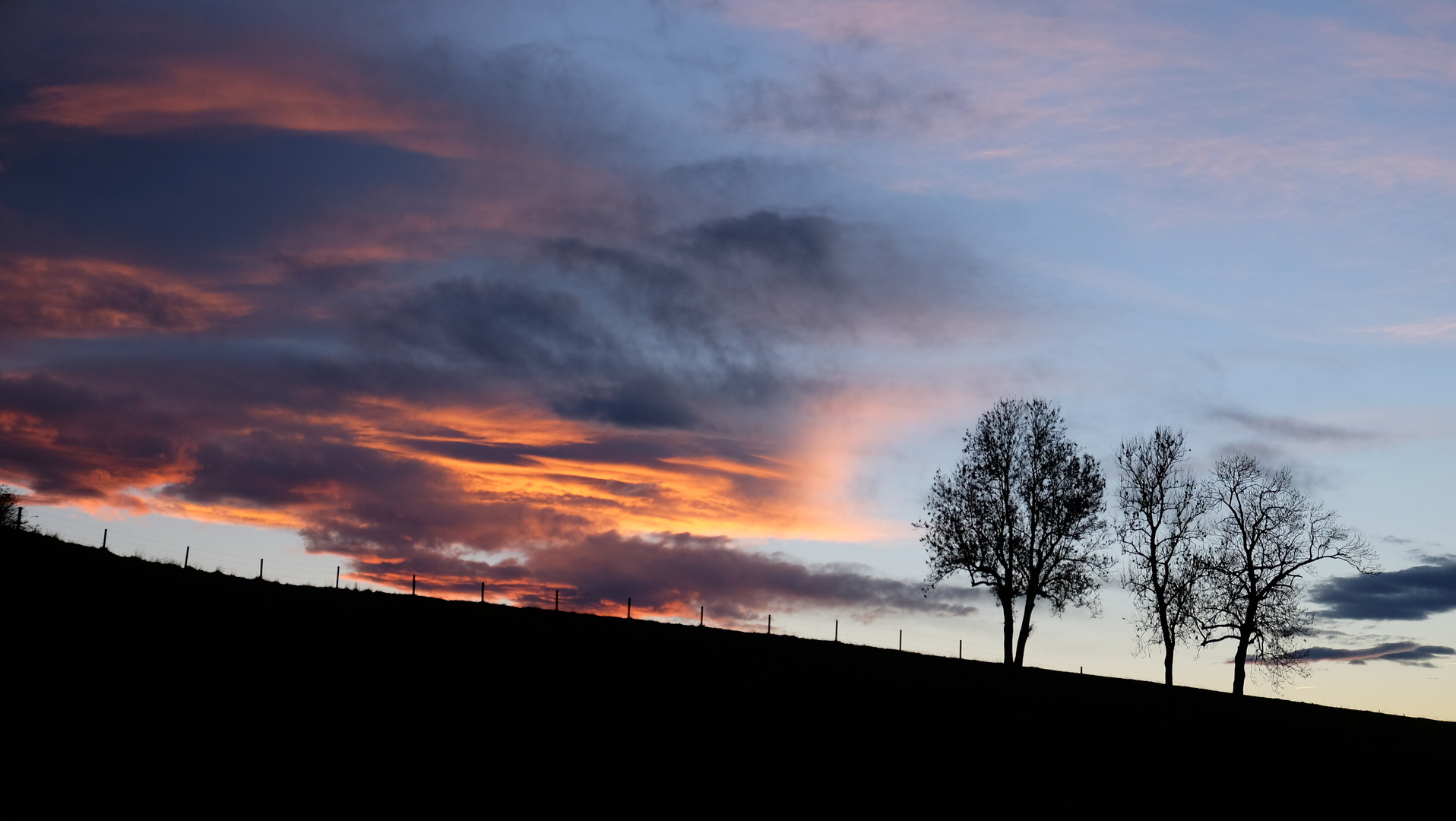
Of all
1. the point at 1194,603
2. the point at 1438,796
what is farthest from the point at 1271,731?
the point at 1194,603

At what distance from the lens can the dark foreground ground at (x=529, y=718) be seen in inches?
1052

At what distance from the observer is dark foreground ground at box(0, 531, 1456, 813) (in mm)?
26719

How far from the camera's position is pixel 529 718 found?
33.2 m

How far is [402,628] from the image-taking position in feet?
150

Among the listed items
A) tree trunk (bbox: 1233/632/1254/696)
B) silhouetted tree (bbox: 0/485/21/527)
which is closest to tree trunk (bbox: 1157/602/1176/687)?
tree trunk (bbox: 1233/632/1254/696)

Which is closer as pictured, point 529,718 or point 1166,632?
point 529,718

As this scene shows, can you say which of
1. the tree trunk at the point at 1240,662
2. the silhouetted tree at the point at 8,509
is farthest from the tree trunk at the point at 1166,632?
the silhouetted tree at the point at 8,509

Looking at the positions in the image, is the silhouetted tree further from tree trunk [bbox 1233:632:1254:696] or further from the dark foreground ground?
tree trunk [bbox 1233:632:1254:696]

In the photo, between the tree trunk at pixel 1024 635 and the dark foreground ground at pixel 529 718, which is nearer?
the dark foreground ground at pixel 529 718

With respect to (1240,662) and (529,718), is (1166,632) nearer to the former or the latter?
(1240,662)

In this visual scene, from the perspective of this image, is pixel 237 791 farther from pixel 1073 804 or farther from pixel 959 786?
pixel 1073 804

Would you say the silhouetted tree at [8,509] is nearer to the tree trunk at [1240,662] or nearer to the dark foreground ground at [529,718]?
the dark foreground ground at [529,718]

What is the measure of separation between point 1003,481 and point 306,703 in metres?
46.4

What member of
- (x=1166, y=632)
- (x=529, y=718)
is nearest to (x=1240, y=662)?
(x=1166, y=632)
